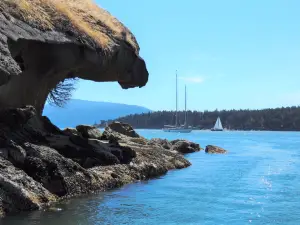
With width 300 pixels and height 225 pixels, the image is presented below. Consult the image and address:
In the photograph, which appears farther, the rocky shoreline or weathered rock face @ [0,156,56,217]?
the rocky shoreline

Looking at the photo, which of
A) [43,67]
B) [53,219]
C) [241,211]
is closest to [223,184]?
[241,211]

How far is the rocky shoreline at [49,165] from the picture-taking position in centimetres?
1381

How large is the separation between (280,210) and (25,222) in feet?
30.8

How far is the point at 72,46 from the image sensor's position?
2048cm

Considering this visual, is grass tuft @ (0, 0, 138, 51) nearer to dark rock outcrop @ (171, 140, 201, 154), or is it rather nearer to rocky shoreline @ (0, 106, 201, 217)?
rocky shoreline @ (0, 106, 201, 217)

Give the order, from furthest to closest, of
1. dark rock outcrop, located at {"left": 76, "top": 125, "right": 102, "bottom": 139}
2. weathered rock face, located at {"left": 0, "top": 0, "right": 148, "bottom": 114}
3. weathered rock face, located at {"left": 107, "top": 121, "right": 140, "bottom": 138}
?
weathered rock face, located at {"left": 107, "top": 121, "right": 140, "bottom": 138} → dark rock outcrop, located at {"left": 76, "top": 125, "right": 102, "bottom": 139} → weathered rock face, located at {"left": 0, "top": 0, "right": 148, "bottom": 114}

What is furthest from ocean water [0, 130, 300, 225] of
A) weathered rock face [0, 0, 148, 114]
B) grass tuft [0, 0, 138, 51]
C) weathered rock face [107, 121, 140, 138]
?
weathered rock face [107, 121, 140, 138]

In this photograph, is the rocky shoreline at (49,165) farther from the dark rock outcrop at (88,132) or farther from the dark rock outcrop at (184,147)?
the dark rock outcrop at (184,147)

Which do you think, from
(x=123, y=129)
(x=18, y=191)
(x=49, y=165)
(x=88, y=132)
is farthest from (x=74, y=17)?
(x=123, y=129)

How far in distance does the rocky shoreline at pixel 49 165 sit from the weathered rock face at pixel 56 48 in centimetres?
190

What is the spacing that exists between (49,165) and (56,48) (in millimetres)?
6200

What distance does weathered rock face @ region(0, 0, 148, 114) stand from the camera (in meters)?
16.9

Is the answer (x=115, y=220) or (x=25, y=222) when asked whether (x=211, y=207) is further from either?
(x=25, y=222)

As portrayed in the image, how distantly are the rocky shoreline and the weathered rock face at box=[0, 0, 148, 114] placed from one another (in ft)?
6.24
